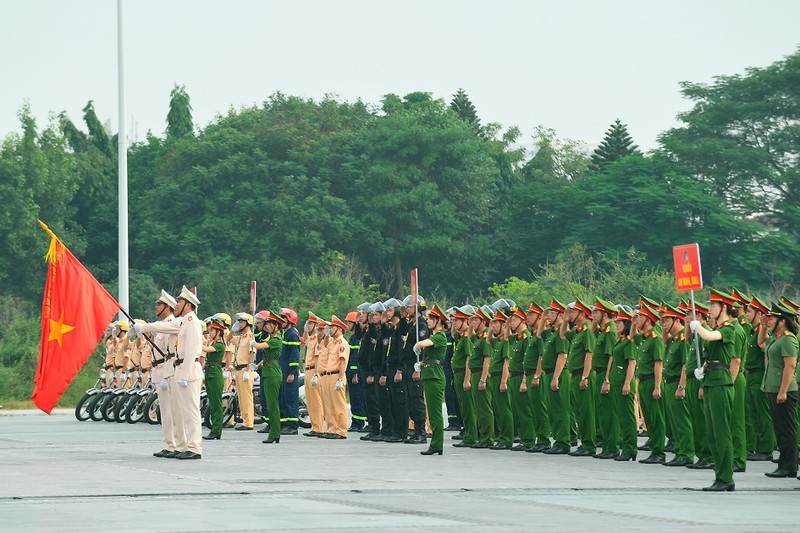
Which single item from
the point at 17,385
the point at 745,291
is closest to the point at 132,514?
the point at 17,385

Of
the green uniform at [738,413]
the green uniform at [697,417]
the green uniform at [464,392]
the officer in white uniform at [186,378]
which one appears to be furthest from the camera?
the green uniform at [464,392]

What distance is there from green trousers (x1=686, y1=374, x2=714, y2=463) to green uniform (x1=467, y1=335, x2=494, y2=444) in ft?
13.7

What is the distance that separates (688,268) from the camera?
16484 mm

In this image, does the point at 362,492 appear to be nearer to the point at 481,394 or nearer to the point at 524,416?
the point at 524,416

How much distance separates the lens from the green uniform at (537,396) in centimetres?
2172

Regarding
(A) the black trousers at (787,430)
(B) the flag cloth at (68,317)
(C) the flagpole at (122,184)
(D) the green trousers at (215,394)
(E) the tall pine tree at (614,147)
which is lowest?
(A) the black trousers at (787,430)

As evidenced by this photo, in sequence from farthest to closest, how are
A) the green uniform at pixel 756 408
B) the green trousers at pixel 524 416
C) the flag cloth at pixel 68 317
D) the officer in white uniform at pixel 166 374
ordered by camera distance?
the green trousers at pixel 524 416 < the flag cloth at pixel 68 317 < the officer in white uniform at pixel 166 374 < the green uniform at pixel 756 408

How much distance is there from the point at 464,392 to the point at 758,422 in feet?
15.2

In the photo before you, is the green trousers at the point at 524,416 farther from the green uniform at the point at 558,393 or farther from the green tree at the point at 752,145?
the green tree at the point at 752,145

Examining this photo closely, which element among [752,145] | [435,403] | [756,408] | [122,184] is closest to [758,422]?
[756,408]

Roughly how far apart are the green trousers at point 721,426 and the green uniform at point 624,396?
414cm

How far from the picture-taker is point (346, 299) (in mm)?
55500

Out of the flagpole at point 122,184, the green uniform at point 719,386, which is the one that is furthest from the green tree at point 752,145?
the green uniform at point 719,386

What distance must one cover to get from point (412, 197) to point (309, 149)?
524 centimetres
